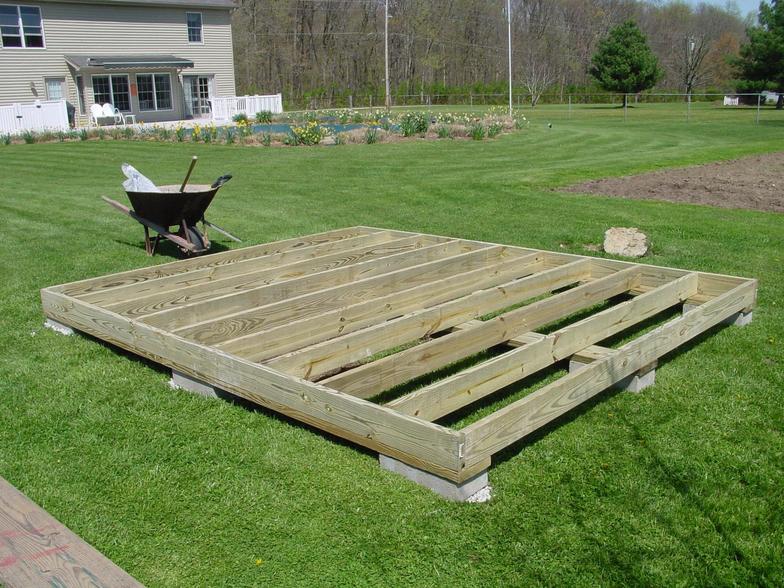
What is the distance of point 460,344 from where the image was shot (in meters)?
4.46

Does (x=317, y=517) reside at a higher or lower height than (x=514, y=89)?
lower

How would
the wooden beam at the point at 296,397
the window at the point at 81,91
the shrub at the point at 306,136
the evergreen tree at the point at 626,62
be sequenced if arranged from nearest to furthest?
the wooden beam at the point at 296,397 → the shrub at the point at 306,136 → the window at the point at 81,91 → the evergreen tree at the point at 626,62

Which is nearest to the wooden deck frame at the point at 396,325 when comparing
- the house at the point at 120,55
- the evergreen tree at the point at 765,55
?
the house at the point at 120,55

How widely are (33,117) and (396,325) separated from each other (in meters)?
25.5

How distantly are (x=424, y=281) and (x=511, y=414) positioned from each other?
281cm

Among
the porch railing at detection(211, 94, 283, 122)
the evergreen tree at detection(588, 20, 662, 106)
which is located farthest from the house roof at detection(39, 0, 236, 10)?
the evergreen tree at detection(588, 20, 662, 106)

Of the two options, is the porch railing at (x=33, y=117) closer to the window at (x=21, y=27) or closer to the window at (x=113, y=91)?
the window at (x=21, y=27)

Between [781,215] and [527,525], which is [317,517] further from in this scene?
[781,215]

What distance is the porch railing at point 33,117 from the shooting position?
82.6 ft

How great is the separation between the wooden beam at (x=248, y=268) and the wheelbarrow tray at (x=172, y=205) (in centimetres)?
81

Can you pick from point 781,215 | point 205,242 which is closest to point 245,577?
point 205,242

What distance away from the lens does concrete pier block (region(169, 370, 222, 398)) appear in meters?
4.30

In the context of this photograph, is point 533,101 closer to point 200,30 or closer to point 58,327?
point 200,30

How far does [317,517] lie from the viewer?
3.16 metres
